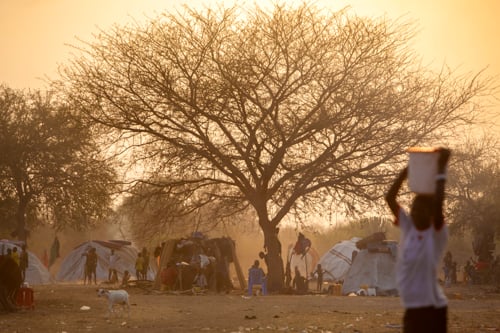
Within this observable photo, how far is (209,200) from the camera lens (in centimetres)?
3578

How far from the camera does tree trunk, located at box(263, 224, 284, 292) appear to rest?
34.7 metres

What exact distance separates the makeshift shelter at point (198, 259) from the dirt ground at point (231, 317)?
21.9 feet

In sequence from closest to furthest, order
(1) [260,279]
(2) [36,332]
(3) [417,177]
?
(3) [417,177] → (2) [36,332] → (1) [260,279]

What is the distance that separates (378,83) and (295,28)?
3.50 meters

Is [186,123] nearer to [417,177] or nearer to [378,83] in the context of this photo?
[378,83]

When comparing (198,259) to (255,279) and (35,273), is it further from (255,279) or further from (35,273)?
(35,273)

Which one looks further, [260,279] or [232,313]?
[260,279]

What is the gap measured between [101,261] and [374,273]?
22918 millimetres

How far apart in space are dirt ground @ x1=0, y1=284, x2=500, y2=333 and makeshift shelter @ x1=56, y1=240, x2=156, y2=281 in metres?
25.2

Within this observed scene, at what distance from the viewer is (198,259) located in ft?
113

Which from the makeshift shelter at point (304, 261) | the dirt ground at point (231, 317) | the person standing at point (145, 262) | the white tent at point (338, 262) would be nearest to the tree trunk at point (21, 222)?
the person standing at point (145, 262)

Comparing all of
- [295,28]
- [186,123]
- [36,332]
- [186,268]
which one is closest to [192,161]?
[186,123]

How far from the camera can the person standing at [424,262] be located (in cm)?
710

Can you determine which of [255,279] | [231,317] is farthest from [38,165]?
[231,317]
